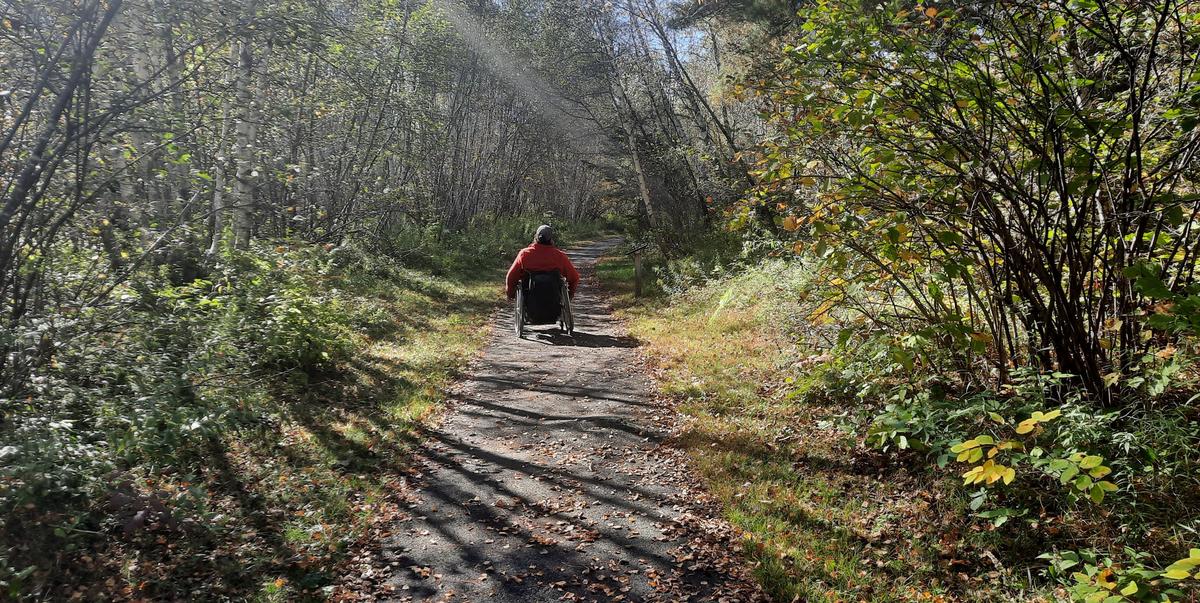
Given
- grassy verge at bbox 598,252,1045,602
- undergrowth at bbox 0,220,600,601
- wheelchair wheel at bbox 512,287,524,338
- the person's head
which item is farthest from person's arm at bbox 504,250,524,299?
grassy verge at bbox 598,252,1045,602

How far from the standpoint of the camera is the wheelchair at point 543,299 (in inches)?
400

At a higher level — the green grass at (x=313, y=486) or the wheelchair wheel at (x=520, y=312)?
the wheelchair wheel at (x=520, y=312)

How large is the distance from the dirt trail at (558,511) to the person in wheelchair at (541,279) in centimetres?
250

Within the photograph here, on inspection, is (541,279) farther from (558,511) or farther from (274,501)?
(274,501)

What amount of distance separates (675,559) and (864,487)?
1662mm

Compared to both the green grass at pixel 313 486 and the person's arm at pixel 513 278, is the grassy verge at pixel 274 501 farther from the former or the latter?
the person's arm at pixel 513 278

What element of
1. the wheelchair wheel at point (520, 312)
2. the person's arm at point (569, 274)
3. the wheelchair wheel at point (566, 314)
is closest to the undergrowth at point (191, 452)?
the wheelchair wheel at point (520, 312)

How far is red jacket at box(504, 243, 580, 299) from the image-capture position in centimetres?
1014

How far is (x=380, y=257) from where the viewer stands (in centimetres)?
1695

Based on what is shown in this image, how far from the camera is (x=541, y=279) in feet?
33.2

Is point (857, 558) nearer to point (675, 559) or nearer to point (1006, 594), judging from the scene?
point (1006, 594)

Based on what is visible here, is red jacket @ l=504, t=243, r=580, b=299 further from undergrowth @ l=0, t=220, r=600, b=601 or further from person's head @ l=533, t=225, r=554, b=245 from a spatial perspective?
undergrowth @ l=0, t=220, r=600, b=601

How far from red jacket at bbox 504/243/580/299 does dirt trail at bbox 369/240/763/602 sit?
8.64ft

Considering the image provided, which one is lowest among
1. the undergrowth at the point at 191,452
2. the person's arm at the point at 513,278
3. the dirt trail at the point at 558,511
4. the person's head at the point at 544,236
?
the dirt trail at the point at 558,511
